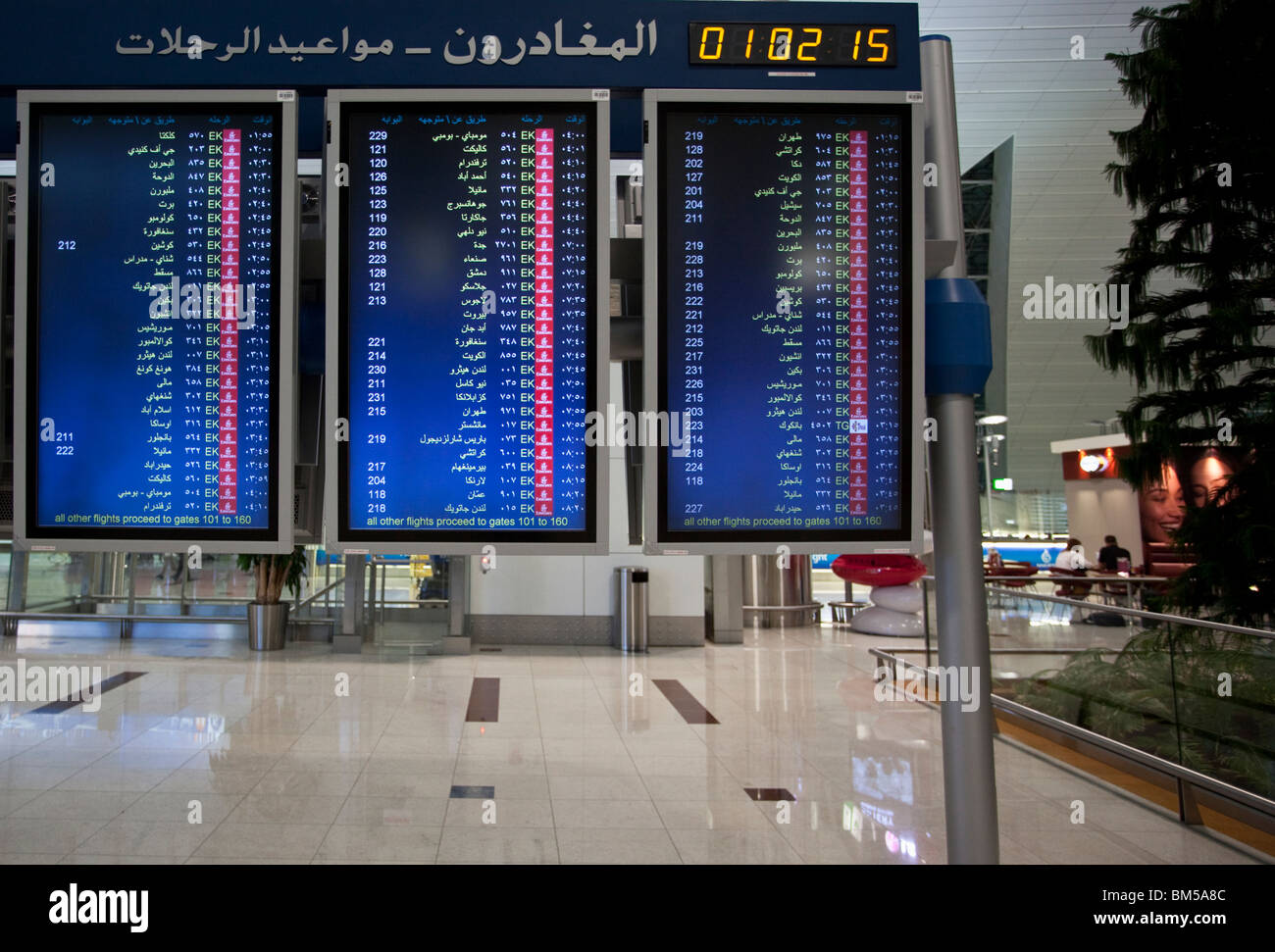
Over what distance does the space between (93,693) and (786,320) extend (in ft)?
25.6

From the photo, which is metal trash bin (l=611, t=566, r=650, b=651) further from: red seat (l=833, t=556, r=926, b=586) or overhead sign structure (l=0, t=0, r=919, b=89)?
overhead sign structure (l=0, t=0, r=919, b=89)

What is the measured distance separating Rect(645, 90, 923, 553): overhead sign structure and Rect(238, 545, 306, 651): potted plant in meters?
9.35

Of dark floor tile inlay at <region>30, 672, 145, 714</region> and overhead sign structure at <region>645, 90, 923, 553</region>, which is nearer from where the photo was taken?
overhead sign structure at <region>645, 90, 923, 553</region>

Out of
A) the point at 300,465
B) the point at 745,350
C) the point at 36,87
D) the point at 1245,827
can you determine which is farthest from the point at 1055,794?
the point at 36,87

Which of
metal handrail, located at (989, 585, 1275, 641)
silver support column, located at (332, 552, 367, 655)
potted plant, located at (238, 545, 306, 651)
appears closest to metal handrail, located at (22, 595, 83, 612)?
potted plant, located at (238, 545, 306, 651)

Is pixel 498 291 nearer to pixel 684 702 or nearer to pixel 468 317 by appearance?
pixel 468 317

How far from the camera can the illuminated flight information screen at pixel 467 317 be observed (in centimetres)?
250

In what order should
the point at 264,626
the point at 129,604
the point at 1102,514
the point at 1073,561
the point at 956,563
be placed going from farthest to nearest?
the point at 1102,514
the point at 1073,561
the point at 129,604
the point at 264,626
the point at 956,563

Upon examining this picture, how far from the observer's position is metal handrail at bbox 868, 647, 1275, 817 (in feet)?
15.1

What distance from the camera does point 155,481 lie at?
2.54 meters

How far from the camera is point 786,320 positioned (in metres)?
2.56

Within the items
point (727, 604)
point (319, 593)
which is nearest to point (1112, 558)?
point (727, 604)

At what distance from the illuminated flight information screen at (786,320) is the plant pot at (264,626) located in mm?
9586
